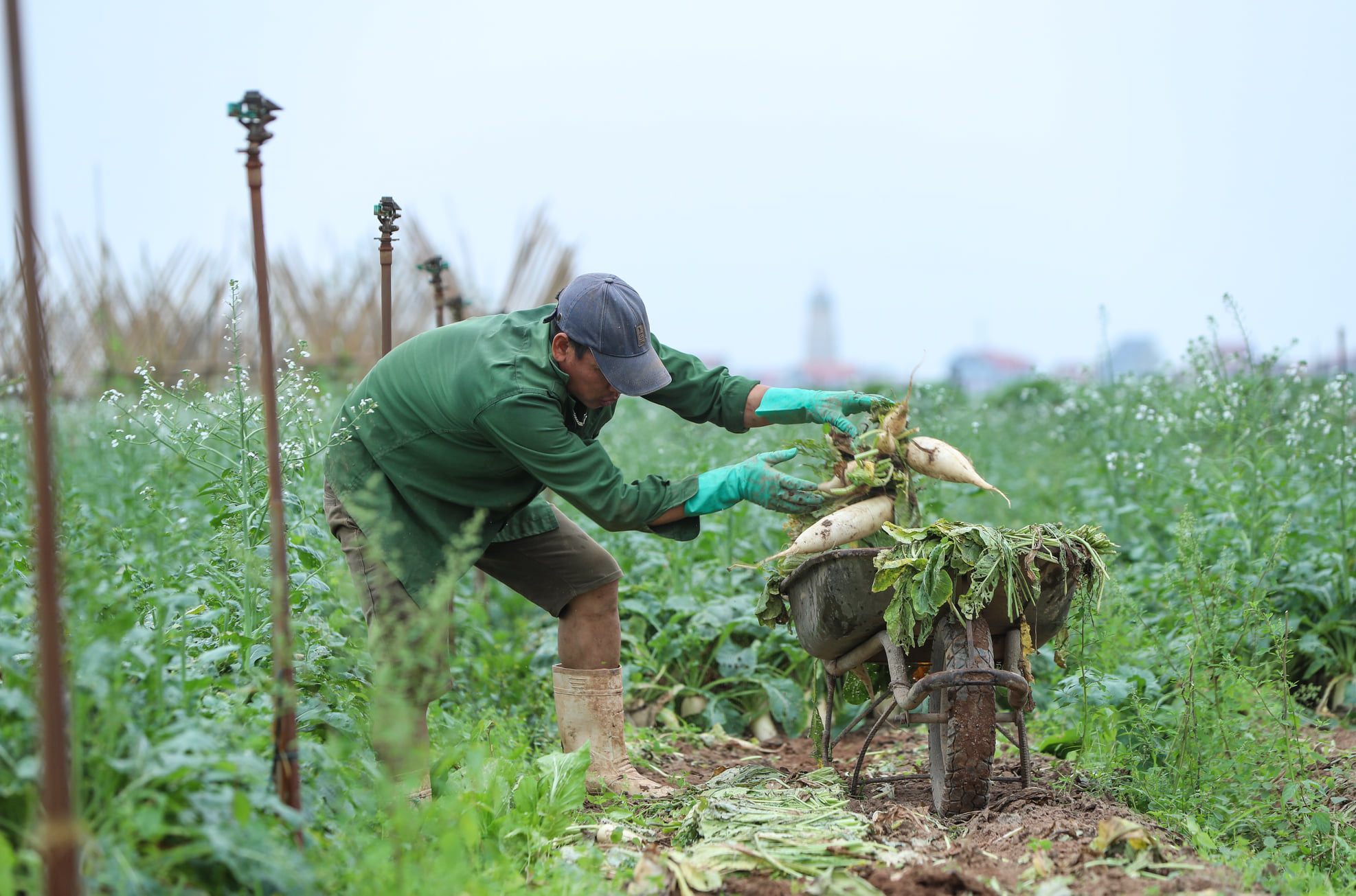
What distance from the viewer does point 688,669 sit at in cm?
477

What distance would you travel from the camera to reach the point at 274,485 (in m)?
2.31

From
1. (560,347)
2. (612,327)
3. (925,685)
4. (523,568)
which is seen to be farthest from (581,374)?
(925,685)

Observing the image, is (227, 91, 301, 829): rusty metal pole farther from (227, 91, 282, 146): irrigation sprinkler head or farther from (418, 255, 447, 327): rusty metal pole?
(418, 255, 447, 327): rusty metal pole

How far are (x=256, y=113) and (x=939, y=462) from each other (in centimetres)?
230

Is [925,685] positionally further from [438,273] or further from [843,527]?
[438,273]

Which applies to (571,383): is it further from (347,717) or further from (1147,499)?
(1147,499)

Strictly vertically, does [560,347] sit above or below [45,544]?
above

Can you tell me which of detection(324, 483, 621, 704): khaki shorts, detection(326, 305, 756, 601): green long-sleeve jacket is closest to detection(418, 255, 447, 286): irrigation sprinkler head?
detection(326, 305, 756, 601): green long-sleeve jacket

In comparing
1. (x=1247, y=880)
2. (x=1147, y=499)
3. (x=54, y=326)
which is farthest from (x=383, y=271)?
(x=54, y=326)

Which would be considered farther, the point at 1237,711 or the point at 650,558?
the point at 650,558

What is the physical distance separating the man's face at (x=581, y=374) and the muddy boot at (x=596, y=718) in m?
1.03

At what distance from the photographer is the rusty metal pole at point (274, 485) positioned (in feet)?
7.10

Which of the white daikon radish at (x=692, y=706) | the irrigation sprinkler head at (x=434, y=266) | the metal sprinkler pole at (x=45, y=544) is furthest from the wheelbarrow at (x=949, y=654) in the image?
the irrigation sprinkler head at (x=434, y=266)

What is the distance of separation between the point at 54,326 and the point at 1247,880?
45.3 ft
